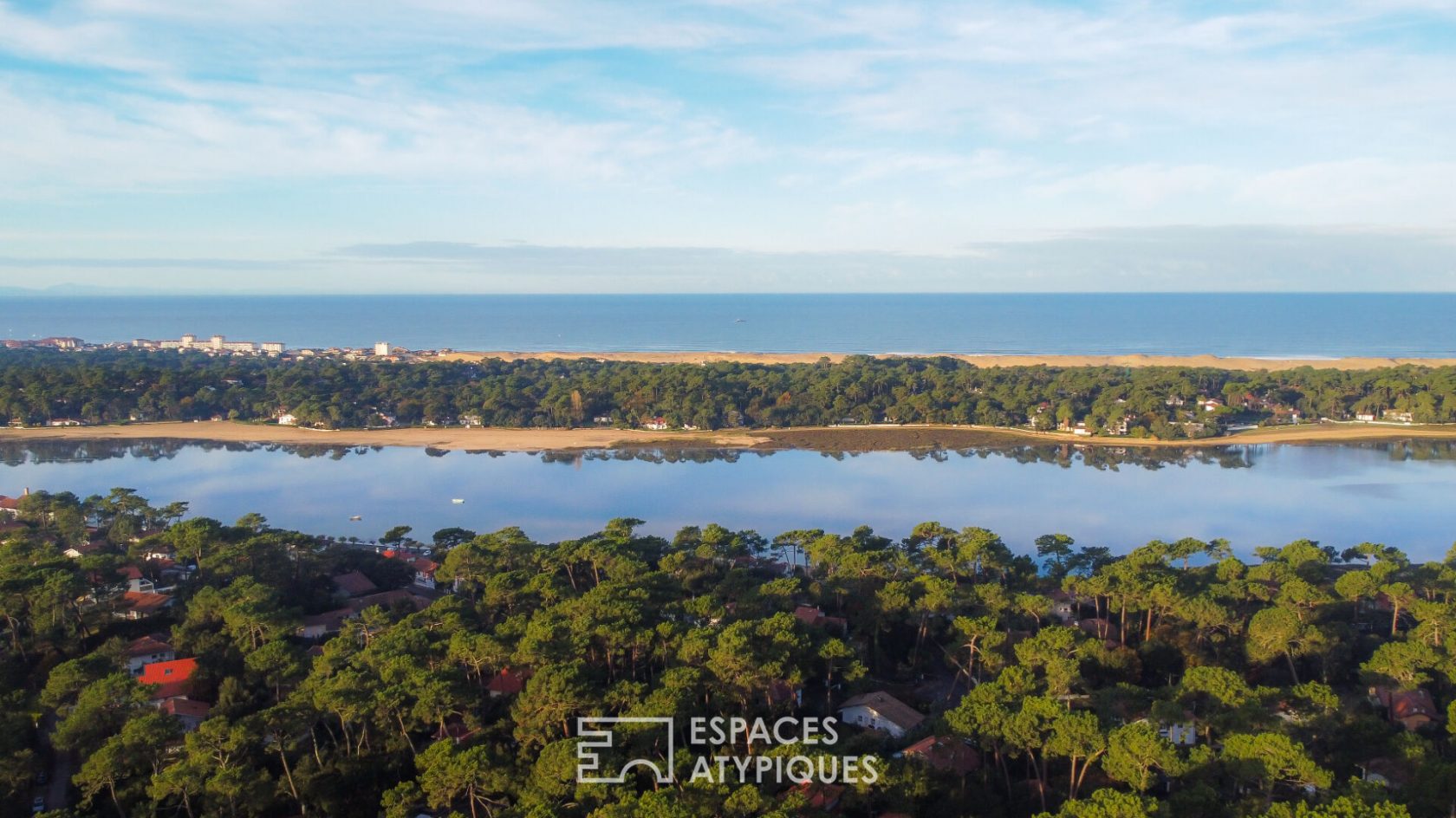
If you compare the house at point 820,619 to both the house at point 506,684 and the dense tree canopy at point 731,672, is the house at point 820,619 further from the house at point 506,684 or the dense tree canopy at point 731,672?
the house at point 506,684

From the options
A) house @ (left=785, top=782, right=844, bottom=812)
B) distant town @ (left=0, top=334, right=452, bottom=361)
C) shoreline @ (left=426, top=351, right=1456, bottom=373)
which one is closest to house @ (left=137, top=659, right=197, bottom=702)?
house @ (left=785, top=782, right=844, bottom=812)

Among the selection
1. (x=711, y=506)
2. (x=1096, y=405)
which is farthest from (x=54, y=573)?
(x=1096, y=405)

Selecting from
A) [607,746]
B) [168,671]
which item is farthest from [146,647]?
[607,746]

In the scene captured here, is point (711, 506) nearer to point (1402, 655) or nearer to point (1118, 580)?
point (1118, 580)

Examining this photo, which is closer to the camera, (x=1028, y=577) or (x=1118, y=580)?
(x=1118, y=580)

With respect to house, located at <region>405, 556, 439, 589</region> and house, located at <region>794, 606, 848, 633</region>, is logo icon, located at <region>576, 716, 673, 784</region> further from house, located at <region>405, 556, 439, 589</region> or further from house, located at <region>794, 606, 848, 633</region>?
house, located at <region>405, 556, 439, 589</region>

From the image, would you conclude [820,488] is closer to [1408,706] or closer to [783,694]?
[783,694]

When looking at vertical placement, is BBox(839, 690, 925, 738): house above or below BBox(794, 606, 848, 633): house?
below
